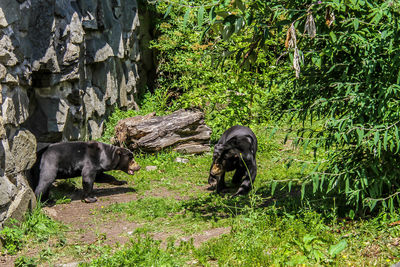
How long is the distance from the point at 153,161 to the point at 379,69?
5.98 meters

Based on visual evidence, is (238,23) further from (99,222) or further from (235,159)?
(235,159)

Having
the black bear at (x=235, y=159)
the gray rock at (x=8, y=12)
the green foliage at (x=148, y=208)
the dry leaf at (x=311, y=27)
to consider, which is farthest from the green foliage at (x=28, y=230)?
the dry leaf at (x=311, y=27)

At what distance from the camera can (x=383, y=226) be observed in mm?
4941

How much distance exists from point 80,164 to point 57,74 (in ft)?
5.75

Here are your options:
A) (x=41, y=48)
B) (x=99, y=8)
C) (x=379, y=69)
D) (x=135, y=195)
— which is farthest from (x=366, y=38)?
(x=99, y=8)

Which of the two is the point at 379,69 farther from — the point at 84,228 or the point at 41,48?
the point at 41,48

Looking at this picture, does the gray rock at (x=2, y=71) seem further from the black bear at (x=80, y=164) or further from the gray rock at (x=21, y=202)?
the black bear at (x=80, y=164)

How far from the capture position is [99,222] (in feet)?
22.3

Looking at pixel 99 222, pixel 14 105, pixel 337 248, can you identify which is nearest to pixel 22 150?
pixel 14 105

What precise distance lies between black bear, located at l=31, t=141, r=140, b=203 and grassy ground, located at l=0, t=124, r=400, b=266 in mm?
→ 493

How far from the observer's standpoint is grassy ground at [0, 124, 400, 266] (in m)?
4.57

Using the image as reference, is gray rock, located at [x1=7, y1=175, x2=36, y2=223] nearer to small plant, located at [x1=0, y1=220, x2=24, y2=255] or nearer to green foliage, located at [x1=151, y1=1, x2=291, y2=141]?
small plant, located at [x1=0, y1=220, x2=24, y2=255]

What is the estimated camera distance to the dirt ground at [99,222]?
564 centimetres

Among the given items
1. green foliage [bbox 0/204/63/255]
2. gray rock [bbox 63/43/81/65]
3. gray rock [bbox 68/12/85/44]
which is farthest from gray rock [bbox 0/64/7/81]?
gray rock [bbox 68/12/85/44]
